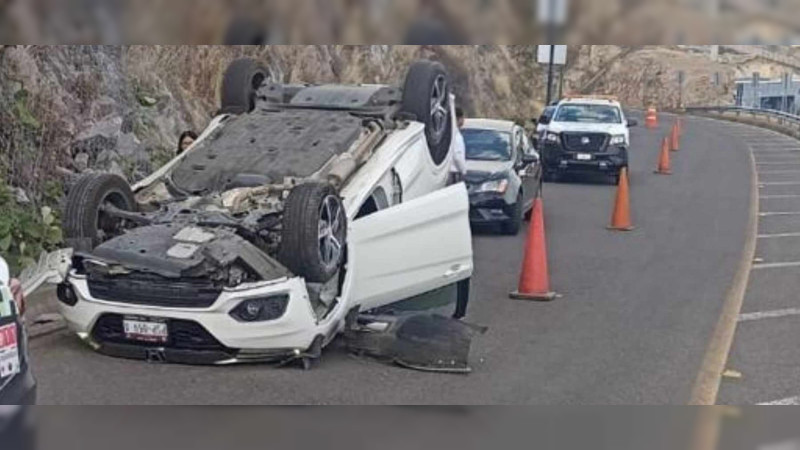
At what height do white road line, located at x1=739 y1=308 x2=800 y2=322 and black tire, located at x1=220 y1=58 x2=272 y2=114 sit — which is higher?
black tire, located at x1=220 y1=58 x2=272 y2=114

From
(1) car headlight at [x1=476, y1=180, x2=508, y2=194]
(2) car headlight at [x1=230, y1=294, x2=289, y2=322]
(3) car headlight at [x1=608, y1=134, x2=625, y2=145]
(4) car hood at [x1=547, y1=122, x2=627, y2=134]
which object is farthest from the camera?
(4) car hood at [x1=547, y1=122, x2=627, y2=134]

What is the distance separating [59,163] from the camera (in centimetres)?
1061

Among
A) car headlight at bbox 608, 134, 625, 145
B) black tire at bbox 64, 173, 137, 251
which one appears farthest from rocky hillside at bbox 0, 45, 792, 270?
car headlight at bbox 608, 134, 625, 145

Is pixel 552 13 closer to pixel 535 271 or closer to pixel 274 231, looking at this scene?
pixel 274 231

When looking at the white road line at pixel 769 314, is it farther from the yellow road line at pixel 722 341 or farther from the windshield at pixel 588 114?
the windshield at pixel 588 114

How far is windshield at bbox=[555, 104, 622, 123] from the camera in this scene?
2133 cm

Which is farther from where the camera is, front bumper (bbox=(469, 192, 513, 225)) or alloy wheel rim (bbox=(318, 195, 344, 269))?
front bumper (bbox=(469, 192, 513, 225))

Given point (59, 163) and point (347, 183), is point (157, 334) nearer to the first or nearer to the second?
point (347, 183)

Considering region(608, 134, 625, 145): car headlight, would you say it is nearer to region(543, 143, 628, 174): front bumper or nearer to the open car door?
region(543, 143, 628, 174): front bumper

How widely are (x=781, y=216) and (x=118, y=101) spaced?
995 centimetres

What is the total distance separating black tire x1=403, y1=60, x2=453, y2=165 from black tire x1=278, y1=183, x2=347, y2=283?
1.83 metres

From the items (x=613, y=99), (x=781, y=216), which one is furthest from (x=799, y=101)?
(x=781, y=216)

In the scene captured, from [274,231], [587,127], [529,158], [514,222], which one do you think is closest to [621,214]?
[529,158]

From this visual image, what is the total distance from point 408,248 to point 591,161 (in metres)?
14.0
